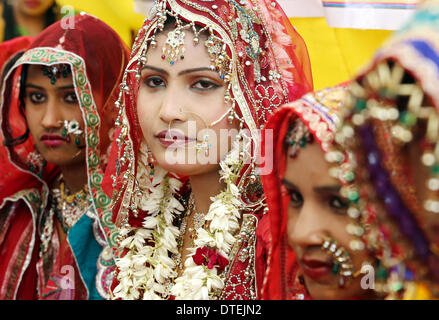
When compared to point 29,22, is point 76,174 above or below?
below

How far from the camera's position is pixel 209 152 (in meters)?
1.82

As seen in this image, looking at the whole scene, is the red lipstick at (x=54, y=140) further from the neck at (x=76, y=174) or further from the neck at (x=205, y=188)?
the neck at (x=205, y=188)

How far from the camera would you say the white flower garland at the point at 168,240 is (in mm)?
1790

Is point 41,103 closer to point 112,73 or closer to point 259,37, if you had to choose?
point 112,73

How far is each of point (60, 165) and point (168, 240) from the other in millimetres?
876

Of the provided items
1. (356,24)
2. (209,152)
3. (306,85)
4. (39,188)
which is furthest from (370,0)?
(39,188)

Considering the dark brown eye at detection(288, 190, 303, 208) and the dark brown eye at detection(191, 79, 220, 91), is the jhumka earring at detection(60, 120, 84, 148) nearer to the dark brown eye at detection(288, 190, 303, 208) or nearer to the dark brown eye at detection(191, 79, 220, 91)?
the dark brown eye at detection(191, 79, 220, 91)

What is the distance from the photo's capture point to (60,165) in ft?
8.57

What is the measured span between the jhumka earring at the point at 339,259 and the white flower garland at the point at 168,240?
582mm

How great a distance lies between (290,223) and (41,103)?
1.64 metres

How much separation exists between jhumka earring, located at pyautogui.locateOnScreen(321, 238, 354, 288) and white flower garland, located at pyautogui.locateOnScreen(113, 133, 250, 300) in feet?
1.91

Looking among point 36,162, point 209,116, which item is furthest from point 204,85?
point 36,162

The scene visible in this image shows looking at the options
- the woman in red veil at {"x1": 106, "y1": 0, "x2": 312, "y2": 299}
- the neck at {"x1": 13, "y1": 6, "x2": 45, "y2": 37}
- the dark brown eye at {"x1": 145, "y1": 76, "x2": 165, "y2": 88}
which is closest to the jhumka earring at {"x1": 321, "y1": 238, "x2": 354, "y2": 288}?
the woman in red veil at {"x1": 106, "y1": 0, "x2": 312, "y2": 299}

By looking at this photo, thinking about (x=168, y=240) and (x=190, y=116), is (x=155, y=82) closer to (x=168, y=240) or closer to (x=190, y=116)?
(x=190, y=116)
